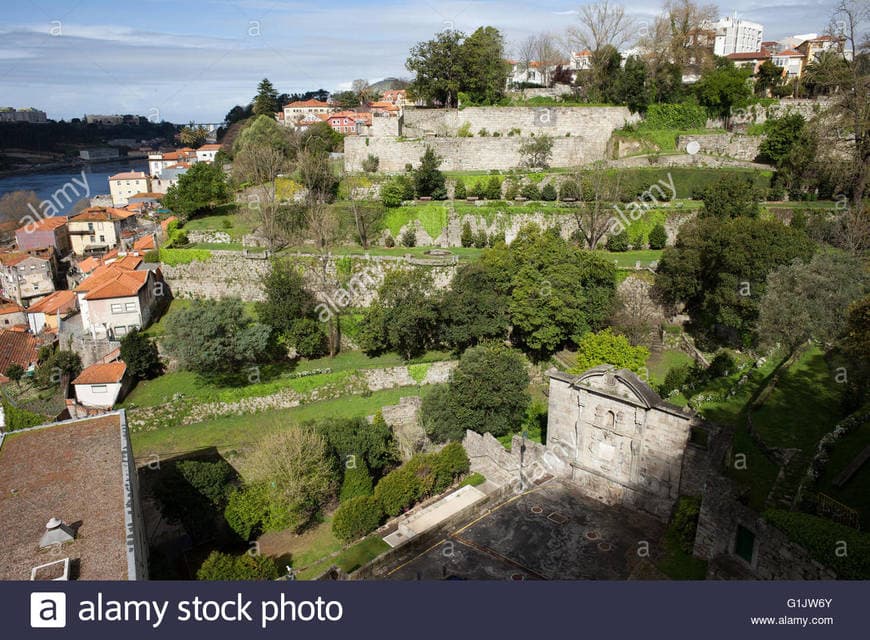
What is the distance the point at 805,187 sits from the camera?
36.0 m

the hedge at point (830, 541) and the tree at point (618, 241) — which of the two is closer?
the hedge at point (830, 541)

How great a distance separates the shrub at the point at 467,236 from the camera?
35925 millimetres

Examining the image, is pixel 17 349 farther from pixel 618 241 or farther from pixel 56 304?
pixel 618 241

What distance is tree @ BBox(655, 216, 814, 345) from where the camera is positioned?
2519 centimetres

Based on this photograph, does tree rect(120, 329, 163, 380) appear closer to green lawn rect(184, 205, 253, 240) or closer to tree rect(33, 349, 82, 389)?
tree rect(33, 349, 82, 389)

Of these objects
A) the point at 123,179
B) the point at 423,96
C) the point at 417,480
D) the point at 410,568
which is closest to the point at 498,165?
the point at 423,96

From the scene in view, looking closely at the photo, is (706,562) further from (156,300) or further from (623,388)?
(156,300)

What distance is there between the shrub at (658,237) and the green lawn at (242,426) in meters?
16.2

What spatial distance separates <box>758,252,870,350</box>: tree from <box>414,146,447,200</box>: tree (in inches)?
866

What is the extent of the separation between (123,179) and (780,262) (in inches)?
2978

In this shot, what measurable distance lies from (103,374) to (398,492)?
15.9 metres

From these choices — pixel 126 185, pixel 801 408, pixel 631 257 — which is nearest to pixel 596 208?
pixel 631 257

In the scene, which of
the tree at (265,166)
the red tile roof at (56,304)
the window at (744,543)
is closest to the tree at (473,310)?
the tree at (265,166)

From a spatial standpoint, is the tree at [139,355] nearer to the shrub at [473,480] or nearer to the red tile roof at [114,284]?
the red tile roof at [114,284]
